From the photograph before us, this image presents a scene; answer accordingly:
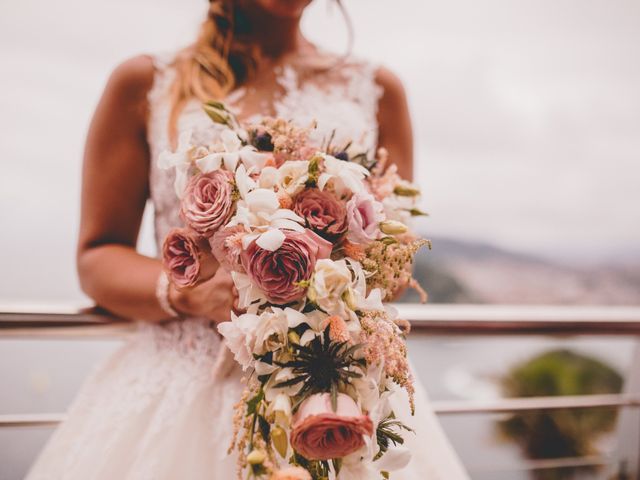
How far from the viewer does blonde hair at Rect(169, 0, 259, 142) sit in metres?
1.22

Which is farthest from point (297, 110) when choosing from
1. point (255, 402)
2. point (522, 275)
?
point (522, 275)

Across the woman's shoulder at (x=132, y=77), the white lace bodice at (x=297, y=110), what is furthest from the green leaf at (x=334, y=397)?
the woman's shoulder at (x=132, y=77)

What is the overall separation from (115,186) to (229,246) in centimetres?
68

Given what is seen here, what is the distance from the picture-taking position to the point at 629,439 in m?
2.01

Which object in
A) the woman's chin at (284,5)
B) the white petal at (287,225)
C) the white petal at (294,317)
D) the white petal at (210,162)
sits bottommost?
the white petal at (294,317)

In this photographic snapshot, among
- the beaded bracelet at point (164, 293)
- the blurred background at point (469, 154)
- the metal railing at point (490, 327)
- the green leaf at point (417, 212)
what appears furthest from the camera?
the blurred background at point (469, 154)

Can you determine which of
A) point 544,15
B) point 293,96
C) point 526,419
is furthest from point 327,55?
point 526,419

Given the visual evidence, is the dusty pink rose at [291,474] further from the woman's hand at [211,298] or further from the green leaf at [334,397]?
the woman's hand at [211,298]

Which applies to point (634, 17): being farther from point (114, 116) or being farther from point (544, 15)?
point (114, 116)

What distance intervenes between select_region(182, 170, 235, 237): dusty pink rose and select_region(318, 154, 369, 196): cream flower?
121 mm

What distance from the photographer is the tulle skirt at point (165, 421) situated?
3.04ft

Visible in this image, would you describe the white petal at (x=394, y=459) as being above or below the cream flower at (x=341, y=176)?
below

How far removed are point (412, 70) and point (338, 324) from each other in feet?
10.3

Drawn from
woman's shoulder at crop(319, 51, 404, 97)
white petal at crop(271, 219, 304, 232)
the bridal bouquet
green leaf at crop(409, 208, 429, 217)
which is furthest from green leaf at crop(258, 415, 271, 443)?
woman's shoulder at crop(319, 51, 404, 97)
